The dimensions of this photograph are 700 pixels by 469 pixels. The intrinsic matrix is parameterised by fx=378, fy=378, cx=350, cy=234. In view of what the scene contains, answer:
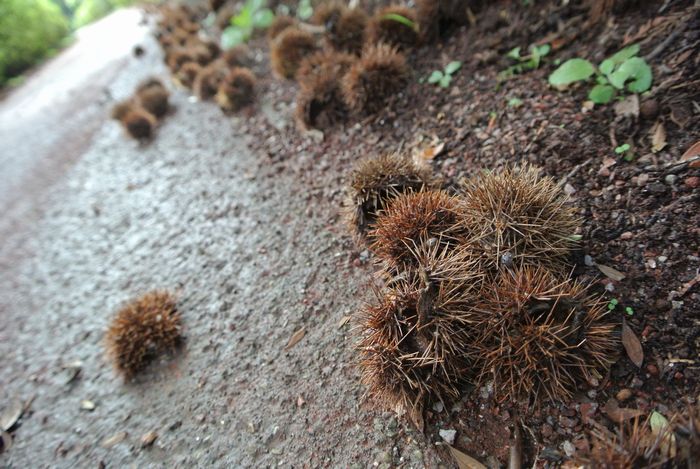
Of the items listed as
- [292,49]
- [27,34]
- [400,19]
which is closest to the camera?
[400,19]

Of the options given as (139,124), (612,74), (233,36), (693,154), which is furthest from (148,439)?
(233,36)

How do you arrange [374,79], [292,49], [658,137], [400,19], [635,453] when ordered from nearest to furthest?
1. [635,453]
2. [658,137]
3. [374,79]
4. [400,19]
5. [292,49]

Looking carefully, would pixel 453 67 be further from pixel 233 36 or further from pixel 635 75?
pixel 233 36

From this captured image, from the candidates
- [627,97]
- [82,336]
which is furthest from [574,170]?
[82,336]

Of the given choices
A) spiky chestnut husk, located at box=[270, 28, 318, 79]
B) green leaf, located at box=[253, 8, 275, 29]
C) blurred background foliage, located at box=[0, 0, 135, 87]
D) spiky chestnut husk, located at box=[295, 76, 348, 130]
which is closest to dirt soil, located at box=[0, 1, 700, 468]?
spiky chestnut husk, located at box=[295, 76, 348, 130]

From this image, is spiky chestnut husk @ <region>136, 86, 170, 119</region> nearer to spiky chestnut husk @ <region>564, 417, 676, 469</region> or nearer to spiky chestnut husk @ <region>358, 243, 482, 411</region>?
spiky chestnut husk @ <region>358, 243, 482, 411</region>

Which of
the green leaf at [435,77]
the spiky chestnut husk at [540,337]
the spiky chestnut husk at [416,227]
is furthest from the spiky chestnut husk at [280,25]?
the spiky chestnut husk at [540,337]

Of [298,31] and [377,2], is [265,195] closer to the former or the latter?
[298,31]
